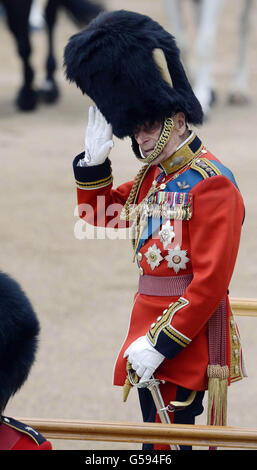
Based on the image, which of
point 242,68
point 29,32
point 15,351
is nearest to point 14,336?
point 15,351

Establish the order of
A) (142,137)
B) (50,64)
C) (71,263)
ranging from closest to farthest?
(142,137), (71,263), (50,64)

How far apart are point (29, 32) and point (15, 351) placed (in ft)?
22.5

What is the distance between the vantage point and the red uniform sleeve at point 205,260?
2061 mm

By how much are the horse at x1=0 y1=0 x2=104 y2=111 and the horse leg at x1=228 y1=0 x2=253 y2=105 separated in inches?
59.3

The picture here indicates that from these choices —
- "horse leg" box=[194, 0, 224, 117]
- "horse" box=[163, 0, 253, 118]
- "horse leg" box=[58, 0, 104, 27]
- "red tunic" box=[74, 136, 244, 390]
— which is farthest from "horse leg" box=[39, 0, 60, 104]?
"red tunic" box=[74, 136, 244, 390]

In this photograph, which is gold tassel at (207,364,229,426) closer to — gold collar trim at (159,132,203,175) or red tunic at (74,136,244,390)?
red tunic at (74,136,244,390)

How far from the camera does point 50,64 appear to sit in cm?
891

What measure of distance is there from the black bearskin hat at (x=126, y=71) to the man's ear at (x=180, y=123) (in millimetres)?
24

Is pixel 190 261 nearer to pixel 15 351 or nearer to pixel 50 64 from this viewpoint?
pixel 15 351

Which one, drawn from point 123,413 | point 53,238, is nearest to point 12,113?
point 53,238

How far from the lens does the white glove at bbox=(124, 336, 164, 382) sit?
6.92 feet

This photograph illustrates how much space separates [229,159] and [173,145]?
493 centimetres

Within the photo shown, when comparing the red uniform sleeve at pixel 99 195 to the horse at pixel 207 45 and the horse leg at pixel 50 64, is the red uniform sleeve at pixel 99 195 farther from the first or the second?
the horse leg at pixel 50 64

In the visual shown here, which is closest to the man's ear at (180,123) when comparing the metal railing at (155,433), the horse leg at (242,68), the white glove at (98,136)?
the white glove at (98,136)
